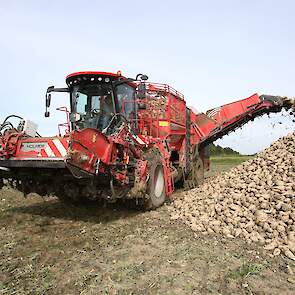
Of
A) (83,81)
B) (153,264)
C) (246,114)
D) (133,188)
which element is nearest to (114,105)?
(83,81)

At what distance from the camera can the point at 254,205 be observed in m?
5.47

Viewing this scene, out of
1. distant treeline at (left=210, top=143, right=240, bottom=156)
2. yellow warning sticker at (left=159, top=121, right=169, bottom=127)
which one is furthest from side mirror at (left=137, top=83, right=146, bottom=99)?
distant treeline at (left=210, top=143, right=240, bottom=156)

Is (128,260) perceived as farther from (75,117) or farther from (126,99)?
(126,99)

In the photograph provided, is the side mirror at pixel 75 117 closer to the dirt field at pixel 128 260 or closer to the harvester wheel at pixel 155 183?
the harvester wheel at pixel 155 183

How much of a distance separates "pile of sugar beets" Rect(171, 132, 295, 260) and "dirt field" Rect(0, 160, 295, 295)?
264mm

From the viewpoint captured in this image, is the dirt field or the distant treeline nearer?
the dirt field

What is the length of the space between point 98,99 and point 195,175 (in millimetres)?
4476

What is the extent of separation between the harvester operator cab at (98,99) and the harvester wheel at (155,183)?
90 cm

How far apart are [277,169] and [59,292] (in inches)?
185

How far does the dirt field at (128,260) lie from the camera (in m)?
3.37

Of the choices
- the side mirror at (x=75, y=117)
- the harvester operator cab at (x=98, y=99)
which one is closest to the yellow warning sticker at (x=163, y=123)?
the harvester operator cab at (x=98, y=99)

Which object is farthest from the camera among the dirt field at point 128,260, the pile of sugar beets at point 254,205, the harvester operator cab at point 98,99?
the harvester operator cab at point 98,99

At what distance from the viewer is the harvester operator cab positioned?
242 inches

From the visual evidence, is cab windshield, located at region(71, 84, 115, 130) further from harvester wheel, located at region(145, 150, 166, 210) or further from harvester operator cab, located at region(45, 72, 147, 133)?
harvester wheel, located at region(145, 150, 166, 210)
